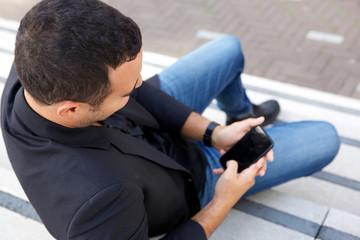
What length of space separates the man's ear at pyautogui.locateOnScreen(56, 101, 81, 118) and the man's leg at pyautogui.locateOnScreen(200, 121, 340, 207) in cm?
92

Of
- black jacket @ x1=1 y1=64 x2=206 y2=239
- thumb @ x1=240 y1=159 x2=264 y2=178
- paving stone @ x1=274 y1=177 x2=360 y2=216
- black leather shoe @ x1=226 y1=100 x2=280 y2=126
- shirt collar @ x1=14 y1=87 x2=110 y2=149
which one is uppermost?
shirt collar @ x1=14 y1=87 x2=110 y2=149

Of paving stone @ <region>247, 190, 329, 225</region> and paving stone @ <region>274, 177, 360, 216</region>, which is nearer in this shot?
paving stone @ <region>247, 190, 329, 225</region>

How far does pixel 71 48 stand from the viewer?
114 cm

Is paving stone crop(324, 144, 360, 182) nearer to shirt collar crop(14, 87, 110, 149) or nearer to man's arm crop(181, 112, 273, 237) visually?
man's arm crop(181, 112, 273, 237)

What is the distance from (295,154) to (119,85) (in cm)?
115

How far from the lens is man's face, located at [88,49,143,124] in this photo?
1.26 meters

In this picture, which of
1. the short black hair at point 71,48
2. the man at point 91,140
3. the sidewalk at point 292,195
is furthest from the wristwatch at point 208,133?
the short black hair at point 71,48

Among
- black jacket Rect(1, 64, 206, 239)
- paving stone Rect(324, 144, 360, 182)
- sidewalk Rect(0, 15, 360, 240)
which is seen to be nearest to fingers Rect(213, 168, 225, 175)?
sidewalk Rect(0, 15, 360, 240)

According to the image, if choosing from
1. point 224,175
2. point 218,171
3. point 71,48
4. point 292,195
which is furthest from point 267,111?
point 71,48

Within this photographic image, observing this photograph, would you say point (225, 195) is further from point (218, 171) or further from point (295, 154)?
point (295, 154)

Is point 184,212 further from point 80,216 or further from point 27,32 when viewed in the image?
point 27,32

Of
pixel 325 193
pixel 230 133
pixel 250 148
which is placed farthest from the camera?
pixel 325 193

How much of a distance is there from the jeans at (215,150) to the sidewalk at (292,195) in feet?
0.46

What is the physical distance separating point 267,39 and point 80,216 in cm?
336
